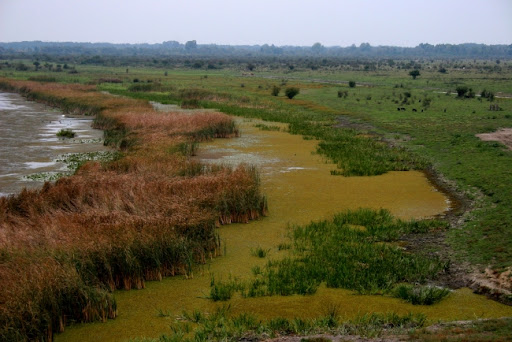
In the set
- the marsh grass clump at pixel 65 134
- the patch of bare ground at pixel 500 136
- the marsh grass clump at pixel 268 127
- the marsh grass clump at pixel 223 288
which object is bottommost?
the marsh grass clump at pixel 223 288

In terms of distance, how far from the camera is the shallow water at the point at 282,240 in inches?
342

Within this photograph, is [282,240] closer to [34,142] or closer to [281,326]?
[281,326]

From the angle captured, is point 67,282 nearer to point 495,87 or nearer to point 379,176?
point 379,176

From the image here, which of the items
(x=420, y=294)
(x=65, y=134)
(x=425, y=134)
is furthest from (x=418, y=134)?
(x=420, y=294)

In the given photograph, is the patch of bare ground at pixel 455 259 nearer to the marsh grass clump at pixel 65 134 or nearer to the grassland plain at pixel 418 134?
the grassland plain at pixel 418 134

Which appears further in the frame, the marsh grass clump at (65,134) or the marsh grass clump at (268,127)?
the marsh grass clump at (268,127)

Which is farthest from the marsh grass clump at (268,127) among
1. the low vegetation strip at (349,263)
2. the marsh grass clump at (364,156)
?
the low vegetation strip at (349,263)

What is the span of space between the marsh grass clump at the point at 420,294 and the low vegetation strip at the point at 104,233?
423cm

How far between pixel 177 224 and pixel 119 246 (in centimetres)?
175

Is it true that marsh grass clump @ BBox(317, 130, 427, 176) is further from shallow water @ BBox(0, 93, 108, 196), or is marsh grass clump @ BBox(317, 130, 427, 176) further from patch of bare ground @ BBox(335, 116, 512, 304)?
shallow water @ BBox(0, 93, 108, 196)

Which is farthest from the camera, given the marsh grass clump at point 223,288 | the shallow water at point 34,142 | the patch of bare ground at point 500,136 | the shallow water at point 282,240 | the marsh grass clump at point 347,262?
the patch of bare ground at point 500,136

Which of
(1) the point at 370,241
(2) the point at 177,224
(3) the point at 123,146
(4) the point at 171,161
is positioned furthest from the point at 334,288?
(3) the point at 123,146

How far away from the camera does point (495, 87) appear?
175 ft

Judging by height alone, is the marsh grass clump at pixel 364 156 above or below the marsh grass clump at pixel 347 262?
above
